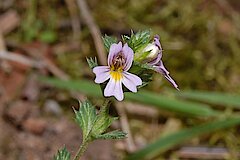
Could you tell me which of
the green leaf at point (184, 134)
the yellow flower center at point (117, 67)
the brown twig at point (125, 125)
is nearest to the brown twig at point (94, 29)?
the brown twig at point (125, 125)

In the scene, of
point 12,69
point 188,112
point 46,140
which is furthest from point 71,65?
point 188,112

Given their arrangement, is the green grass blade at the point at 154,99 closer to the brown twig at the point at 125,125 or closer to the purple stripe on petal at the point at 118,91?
the brown twig at the point at 125,125

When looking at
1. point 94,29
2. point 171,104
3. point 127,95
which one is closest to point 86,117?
point 127,95

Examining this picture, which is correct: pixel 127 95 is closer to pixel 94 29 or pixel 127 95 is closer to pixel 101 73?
pixel 94 29

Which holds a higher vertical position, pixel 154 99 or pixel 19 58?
pixel 19 58

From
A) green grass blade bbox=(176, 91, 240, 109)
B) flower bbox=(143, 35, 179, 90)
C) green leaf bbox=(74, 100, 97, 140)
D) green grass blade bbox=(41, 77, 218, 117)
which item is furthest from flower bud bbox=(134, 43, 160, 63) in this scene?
green grass blade bbox=(176, 91, 240, 109)

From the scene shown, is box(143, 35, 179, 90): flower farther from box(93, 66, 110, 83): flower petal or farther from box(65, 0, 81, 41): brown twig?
box(65, 0, 81, 41): brown twig

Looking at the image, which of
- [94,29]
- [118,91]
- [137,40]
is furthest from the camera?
[94,29]
